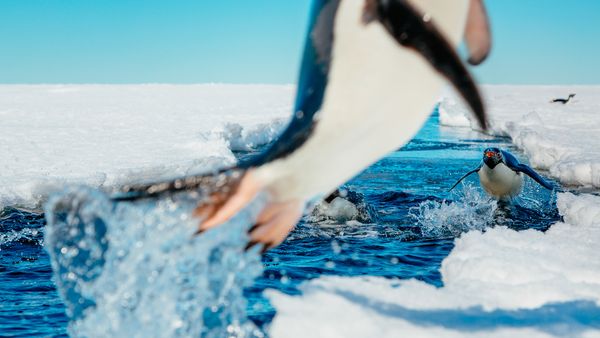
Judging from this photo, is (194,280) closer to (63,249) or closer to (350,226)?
(63,249)

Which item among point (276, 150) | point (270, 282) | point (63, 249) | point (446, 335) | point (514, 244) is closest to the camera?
point (276, 150)

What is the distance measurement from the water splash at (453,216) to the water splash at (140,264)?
171 inches

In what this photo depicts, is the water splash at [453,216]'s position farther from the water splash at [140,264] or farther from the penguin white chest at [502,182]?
the water splash at [140,264]

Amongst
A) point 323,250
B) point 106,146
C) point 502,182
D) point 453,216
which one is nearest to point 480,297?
Answer: point 323,250

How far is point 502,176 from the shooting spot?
8.80 m

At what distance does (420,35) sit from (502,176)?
22.2 ft

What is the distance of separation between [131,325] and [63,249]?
43cm

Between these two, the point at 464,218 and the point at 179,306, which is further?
the point at 464,218

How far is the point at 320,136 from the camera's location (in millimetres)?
A: 2400

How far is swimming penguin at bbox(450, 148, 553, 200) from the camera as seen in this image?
878 centimetres

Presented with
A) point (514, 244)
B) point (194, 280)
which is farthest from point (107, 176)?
point (194, 280)

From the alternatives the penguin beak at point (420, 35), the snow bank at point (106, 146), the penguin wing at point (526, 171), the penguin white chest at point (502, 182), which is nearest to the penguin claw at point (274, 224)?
the penguin beak at point (420, 35)

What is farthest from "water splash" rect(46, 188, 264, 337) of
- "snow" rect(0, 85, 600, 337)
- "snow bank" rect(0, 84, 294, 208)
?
"snow bank" rect(0, 84, 294, 208)

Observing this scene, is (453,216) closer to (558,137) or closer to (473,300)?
(473,300)
